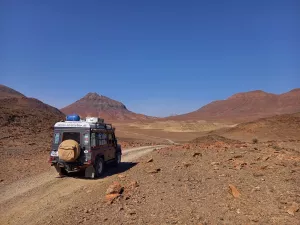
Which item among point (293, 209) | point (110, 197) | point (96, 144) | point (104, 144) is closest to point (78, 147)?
point (96, 144)

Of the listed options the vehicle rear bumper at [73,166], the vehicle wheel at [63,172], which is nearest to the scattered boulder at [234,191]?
the vehicle rear bumper at [73,166]

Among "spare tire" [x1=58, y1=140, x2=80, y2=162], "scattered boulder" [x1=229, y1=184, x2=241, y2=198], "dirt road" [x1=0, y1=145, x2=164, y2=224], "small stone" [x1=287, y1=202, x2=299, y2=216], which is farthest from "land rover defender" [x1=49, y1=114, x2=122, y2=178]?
"small stone" [x1=287, y1=202, x2=299, y2=216]

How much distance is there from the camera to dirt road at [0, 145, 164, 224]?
367 inches

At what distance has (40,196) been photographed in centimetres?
1155

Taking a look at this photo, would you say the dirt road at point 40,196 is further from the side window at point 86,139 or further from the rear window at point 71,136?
the rear window at point 71,136

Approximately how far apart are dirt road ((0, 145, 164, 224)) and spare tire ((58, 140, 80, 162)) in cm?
108

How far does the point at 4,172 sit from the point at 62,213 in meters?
8.81

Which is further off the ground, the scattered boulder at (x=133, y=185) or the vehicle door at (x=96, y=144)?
the vehicle door at (x=96, y=144)

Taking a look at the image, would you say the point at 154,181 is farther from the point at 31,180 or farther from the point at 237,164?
the point at 31,180

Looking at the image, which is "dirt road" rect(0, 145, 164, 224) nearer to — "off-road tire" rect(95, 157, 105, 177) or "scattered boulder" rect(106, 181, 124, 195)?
"off-road tire" rect(95, 157, 105, 177)

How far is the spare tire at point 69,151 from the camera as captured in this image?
13.9 m

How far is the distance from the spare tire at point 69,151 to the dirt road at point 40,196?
1.08 m

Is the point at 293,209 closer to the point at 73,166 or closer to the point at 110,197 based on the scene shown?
the point at 110,197

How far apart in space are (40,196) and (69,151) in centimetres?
278
